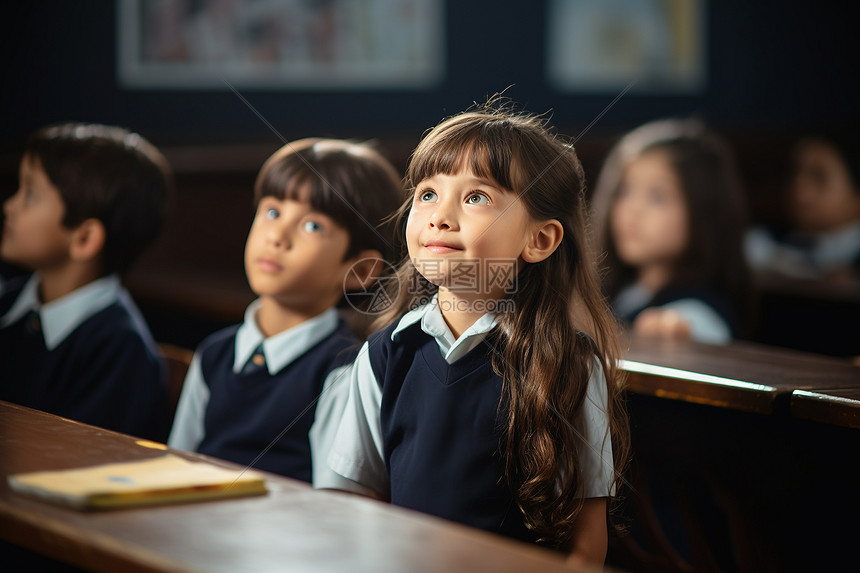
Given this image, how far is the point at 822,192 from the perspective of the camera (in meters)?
5.46

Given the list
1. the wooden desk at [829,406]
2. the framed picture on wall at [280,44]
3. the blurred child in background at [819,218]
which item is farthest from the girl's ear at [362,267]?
the blurred child in background at [819,218]

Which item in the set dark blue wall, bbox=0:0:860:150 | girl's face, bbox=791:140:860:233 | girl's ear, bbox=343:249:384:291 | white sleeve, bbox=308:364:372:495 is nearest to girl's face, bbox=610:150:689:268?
dark blue wall, bbox=0:0:860:150

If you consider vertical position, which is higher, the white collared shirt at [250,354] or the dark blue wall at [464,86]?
the dark blue wall at [464,86]

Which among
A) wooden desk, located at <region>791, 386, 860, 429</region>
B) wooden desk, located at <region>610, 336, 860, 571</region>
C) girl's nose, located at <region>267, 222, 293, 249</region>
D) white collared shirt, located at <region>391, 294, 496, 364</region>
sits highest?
girl's nose, located at <region>267, 222, 293, 249</region>

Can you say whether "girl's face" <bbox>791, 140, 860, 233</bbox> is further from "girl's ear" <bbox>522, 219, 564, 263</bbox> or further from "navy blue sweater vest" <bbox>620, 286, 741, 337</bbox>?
"girl's ear" <bbox>522, 219, 564, 263</bbox>

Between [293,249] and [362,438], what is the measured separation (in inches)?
15.7

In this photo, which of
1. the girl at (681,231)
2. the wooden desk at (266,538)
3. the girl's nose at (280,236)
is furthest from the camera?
the girl at (681,231)

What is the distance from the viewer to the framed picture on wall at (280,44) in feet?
12.7

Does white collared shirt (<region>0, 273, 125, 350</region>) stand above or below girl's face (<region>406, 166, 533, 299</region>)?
below

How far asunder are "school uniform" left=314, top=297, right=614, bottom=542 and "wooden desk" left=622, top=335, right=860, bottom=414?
0.45 metres

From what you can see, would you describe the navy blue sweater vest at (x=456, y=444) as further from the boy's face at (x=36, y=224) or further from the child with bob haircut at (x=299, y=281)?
the boy's face at (x=36, y=224)

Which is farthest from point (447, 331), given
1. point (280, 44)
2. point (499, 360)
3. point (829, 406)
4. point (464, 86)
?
point (464, 86)

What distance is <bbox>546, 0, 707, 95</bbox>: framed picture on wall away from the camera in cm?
524

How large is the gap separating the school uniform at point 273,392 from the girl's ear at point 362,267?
0.06m
